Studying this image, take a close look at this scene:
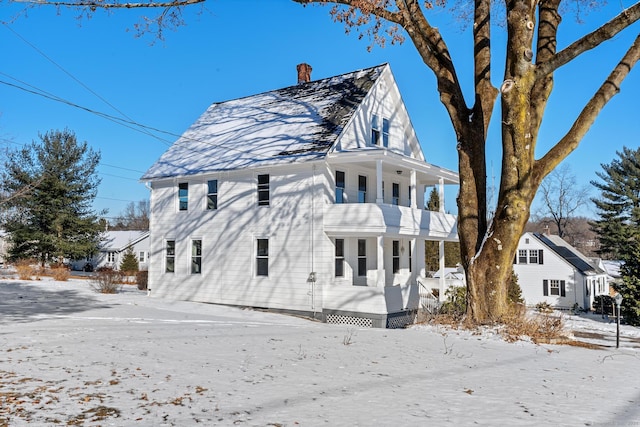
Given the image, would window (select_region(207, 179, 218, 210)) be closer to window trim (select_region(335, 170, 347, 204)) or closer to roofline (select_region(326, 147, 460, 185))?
window trim (select_region(335, 170, 347, 204))

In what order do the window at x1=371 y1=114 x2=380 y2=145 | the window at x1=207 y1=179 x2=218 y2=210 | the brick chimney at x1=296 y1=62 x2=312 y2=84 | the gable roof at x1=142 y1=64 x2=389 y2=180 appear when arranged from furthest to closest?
1. the brick chimney at x1=296 y1=62 x2=312 y2=84
2. the window at x1=207 y1=179 x2=218 y2=210
3. the window at x1=371 y1=114 x2=380 y2=145
4. the gable roof at x1=142 y1=64 x2=389 y2=180

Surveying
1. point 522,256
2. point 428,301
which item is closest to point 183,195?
point 428,301

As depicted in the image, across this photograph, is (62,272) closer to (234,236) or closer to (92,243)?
(92,243)

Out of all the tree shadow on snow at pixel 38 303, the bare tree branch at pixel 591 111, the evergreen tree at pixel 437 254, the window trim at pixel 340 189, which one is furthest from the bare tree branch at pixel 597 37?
the evergreen tree at pixel 437 254

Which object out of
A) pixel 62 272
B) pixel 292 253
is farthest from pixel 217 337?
pixel 62 272

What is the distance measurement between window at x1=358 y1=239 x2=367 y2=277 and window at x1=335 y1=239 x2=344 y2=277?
0.86 meters

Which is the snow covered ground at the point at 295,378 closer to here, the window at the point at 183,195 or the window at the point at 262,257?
the window at the point at 262,257

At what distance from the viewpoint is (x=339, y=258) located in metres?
18.2

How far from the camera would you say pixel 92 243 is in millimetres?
39344

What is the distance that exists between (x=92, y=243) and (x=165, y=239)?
21.3 metres

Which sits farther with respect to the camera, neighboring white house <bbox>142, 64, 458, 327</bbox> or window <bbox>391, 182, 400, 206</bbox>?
window <bbox>391, 182, 400, 206</bbox>

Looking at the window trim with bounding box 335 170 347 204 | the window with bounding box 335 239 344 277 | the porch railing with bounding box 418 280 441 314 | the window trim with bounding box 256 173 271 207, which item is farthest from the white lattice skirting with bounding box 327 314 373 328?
the window trim with bounding box 256 173 271 207

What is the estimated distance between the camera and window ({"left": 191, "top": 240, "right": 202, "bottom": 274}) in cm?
2038

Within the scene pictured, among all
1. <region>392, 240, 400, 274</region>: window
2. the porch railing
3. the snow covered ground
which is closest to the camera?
the snow covered ground
